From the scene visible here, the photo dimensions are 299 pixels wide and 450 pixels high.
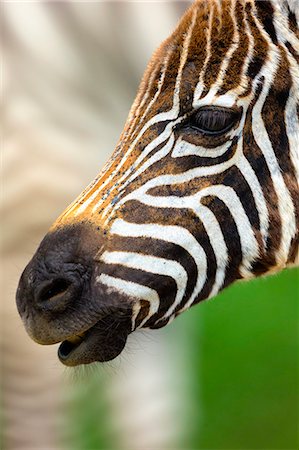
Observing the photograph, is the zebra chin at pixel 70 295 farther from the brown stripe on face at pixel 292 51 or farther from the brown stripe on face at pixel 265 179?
the brown stripe on face at pixel 292 51

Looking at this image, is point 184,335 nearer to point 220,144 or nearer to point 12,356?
point 12,356

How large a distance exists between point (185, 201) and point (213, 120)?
351 millimetres

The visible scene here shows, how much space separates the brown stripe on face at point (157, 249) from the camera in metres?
2.91

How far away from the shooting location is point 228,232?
3041 mm

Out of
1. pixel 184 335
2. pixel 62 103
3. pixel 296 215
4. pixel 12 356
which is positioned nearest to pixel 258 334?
pixel 184 335

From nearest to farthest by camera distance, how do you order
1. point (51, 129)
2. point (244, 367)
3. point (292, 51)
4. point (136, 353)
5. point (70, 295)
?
1. point (70, 295)
2. point (292, 51)
3. point (136, 353)
4. point (51, 129)
5. point (244, 367)

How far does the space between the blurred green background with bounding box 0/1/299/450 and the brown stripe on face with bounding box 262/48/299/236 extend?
3.83 metres

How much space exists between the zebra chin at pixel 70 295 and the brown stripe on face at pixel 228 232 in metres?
0.47

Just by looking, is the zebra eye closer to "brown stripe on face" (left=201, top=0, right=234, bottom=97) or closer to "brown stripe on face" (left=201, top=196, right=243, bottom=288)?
"brown stripe on face" (left=201, top=0, right=234, bottom=97)

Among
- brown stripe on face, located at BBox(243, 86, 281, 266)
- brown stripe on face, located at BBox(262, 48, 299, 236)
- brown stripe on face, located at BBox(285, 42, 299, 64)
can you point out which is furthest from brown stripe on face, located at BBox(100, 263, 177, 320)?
brown stripe on face, located at BBox(285, 42, 299, 64)

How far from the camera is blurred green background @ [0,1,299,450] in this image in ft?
22.5

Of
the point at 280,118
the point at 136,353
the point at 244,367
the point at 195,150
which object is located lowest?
the point at 244,367

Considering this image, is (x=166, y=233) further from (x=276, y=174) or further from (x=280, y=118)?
(x=280, y=118)

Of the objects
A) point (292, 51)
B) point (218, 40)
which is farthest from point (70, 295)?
point (292, 51)
